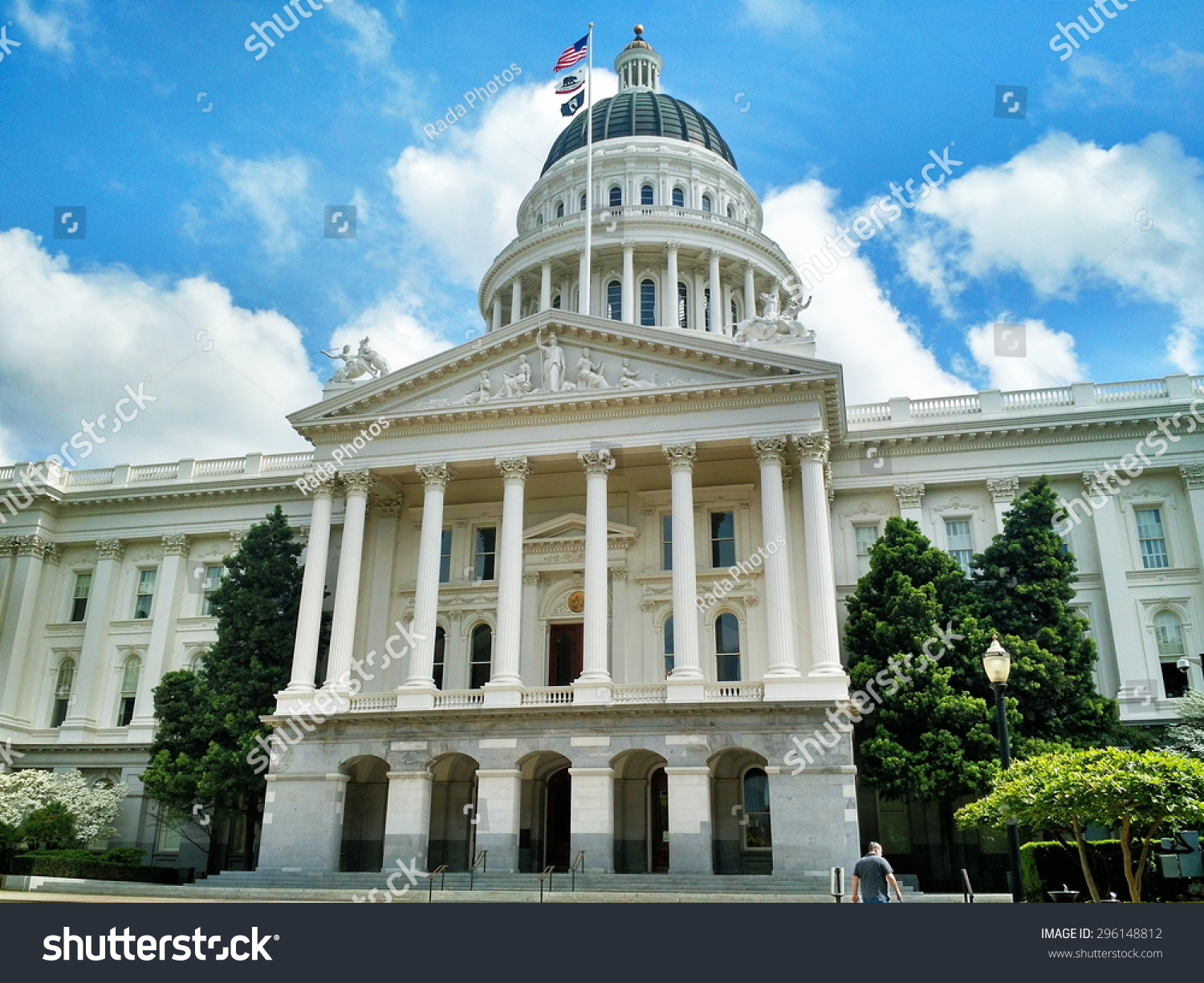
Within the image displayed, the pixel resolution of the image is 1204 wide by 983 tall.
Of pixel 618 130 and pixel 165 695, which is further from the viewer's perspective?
pixel 618 130

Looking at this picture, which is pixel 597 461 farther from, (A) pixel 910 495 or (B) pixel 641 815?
(A) pixel 910 495

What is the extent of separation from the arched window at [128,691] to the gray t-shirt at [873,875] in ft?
123

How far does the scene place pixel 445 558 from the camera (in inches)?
1574

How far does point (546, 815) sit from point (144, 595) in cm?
2274

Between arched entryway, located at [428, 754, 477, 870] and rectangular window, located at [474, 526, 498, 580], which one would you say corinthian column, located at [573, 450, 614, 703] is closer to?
rectangular window, located at [474, 526, 498, 580]

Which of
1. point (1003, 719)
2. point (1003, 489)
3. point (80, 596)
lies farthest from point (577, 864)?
point (80, 596)

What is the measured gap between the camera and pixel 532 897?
26422 mm

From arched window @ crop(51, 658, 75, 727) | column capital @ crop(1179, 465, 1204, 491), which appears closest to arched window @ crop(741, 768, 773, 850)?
column capital @ crop(1179, 465, 1204, 491)

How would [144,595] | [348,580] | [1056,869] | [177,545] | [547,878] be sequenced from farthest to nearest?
1. [144,595]
2. [177,545]
3. [348,580]
4. [547,878]
5. [1056,869]

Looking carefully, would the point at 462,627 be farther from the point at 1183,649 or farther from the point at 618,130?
the point at 618,130

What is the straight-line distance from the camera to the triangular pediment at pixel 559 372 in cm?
3484

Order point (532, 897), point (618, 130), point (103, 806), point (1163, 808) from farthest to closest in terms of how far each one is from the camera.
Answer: point (618, 130)
point (103, 806)
point (532, 897)
point (1163, 808)
